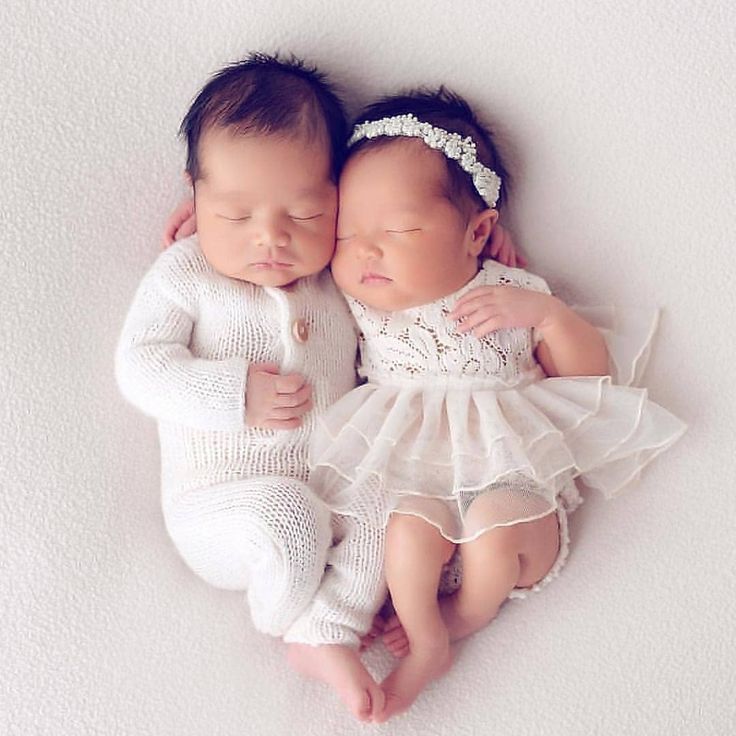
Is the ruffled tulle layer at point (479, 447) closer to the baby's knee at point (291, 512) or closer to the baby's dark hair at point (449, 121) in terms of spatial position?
the baby's knee at point (291, 512)

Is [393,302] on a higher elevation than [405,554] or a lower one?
higher

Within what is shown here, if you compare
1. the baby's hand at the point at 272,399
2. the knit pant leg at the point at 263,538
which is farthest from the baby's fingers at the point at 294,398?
the knit pant leg at the point at 263,538

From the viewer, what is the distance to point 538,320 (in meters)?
1.53

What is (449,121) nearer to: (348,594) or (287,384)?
(287,384)

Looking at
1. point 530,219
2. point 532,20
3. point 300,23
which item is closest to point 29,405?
point 300,23

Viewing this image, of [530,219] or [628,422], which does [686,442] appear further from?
[530,219]

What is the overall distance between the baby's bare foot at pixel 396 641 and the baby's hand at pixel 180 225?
2.17ft

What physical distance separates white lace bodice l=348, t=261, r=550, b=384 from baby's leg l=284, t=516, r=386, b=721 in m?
0.25

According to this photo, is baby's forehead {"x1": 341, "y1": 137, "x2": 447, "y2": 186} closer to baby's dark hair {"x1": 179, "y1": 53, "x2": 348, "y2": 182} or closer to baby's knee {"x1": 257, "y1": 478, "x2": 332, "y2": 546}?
baby's dark hair {"x1": 179, "y1": 53, "x2": 348, "y2": 182}

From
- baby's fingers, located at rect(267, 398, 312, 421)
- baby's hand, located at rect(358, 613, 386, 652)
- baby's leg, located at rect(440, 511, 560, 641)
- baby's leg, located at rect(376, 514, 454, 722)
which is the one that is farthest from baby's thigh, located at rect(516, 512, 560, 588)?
baby's fingers, located at rect(267, 398, 312, 421)

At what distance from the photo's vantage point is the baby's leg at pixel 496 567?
1423 mm

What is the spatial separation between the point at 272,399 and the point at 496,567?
1.27 ft

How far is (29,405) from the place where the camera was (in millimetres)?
1508

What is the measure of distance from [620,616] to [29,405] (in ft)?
2.97
